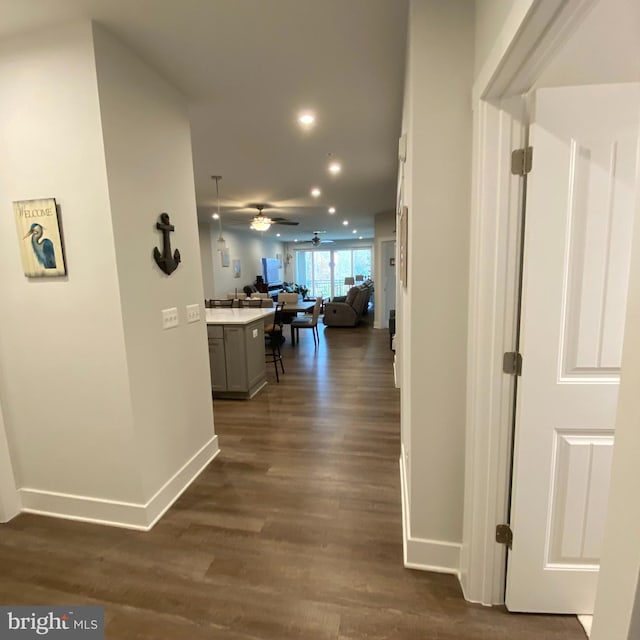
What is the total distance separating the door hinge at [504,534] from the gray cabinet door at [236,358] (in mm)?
2995

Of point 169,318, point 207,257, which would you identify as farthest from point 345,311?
point 169,318

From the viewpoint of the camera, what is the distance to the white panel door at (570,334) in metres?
1.21

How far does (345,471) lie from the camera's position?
257 cm

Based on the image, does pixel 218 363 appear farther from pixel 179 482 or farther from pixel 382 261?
pixel 382 261

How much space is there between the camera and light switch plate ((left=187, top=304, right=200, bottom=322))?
248 centimetres

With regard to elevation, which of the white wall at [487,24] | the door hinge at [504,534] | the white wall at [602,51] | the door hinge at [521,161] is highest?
the white wall at [487,24]

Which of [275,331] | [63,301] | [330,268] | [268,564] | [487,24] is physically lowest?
[268,564]

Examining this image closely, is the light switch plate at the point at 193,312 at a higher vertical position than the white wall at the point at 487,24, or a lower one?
lower

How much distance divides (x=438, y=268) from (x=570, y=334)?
543mm

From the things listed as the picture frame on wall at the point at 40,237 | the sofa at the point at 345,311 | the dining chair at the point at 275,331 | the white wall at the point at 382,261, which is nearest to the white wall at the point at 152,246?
the picture frame on wall at the point at 40,237

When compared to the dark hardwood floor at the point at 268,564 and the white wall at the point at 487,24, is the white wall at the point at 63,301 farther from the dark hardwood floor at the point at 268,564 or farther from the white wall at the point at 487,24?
the white wall at the point at 487,24

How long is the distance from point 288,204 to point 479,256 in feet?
18.4

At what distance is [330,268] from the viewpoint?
15062 millimetres

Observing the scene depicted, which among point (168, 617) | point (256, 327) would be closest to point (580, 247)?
point (168, 617)
